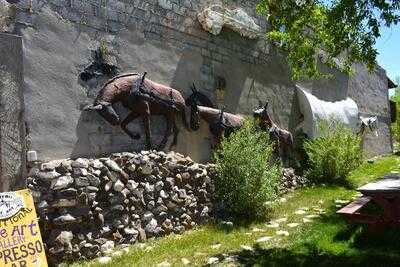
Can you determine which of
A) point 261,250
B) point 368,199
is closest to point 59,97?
point 261,250

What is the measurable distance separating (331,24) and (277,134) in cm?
418

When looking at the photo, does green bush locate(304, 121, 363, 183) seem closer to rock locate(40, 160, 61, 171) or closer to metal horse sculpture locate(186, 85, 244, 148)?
metal horse sculpture locate(186, 85, 244, 148)

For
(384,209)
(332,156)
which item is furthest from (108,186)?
(332,156)

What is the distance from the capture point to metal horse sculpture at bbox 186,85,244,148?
8914mm

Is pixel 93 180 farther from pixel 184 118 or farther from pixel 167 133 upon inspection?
pixel 184 118

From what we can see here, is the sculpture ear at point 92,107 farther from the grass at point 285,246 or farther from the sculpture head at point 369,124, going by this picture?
the sculpture head at point 369,124

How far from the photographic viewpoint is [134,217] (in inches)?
274

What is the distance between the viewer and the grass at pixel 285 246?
221 inches

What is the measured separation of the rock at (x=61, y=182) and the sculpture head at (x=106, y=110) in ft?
4.42

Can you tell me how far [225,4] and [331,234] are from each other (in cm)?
549

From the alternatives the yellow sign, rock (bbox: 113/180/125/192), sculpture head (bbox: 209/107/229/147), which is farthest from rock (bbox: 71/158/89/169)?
sculpture head (bbox: 209/107/229/147)

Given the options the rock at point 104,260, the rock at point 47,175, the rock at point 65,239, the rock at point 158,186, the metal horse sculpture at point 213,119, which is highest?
the metal horse sculpture at point 213,119

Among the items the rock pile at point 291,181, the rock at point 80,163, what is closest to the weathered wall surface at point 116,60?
the rock at point 80,163

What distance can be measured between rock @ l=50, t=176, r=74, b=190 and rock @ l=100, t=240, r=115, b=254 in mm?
945
